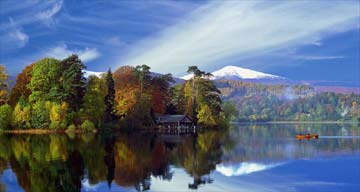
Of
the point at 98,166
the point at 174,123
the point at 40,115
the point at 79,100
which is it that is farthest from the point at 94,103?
the point at 98,166

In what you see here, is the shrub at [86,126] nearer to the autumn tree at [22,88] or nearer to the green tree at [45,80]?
the green tree at [45,80]

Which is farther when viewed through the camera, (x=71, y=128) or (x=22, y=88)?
(x=22, y=88)

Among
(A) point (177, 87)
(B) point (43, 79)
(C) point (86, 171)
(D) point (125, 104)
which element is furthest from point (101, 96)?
(C) point (86, 171)

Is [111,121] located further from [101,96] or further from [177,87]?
[177,87]

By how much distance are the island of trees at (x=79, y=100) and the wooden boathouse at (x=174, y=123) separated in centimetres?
206

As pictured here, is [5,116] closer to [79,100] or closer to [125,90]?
[79,100]

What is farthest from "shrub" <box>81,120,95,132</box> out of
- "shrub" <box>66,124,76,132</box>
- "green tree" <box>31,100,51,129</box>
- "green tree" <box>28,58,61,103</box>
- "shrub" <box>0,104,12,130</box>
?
"shrub" <box>0,104,12,130</box>

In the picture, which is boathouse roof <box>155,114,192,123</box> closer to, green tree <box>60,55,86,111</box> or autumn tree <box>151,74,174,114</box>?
autumn tree <box>151,74,174,114</box>

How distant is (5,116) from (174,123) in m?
31.5

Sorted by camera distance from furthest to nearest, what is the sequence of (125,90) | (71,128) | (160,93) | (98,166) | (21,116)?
(160,93) → (125,90) → (21,116) → (71,128) → (98,166)

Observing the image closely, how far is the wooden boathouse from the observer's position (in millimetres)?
Answer: 87562

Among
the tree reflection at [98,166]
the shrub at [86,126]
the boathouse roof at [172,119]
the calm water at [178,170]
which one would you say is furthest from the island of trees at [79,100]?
the calm water at [178,170]

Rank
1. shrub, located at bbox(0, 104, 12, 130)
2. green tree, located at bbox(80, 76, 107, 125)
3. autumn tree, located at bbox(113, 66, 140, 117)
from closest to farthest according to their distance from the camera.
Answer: shrub, located at bbox(0, 104, 12, 130) → green tree, located at bbox(80, 76, 107, 125) → autumn tree, located at bbox(113, 66, 140, 117)

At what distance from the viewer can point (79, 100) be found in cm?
7875
